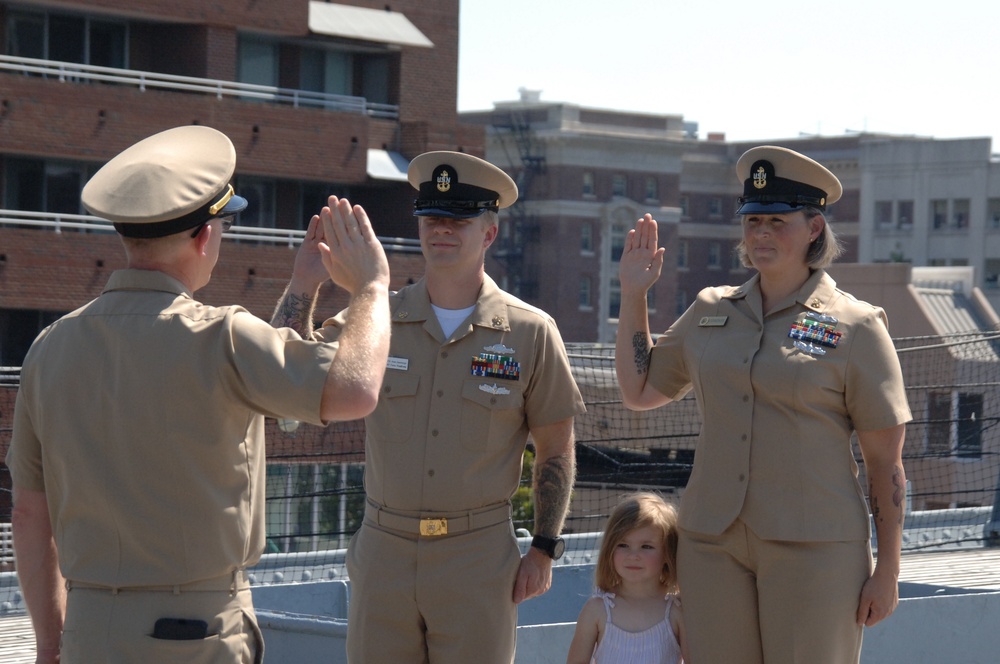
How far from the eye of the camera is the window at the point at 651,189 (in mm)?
80438

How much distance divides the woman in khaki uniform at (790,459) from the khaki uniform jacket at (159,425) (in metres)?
1.71

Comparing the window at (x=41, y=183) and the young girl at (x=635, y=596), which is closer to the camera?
the young girl at (x=635, y=596)

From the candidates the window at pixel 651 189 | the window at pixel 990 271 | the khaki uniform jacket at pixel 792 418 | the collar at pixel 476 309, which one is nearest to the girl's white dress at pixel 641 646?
the khaki uniform jacket at pixel 792 418

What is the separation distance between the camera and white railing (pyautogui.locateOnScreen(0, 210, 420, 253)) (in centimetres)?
2792

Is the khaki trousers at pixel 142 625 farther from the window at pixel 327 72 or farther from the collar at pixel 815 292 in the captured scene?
the window at pixel 327 72

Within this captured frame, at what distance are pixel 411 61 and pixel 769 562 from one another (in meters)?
31.7

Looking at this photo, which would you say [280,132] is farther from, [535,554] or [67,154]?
[535,554]

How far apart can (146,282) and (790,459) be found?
6.92 ft

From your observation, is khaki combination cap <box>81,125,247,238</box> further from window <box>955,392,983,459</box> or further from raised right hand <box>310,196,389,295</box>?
window <box>955,392,983,459</box>

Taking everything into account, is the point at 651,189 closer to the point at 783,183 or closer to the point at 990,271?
the point at 990,271

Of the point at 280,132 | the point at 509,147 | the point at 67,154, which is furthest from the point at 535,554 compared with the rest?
the point at 509,147

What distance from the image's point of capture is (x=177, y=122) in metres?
30.1

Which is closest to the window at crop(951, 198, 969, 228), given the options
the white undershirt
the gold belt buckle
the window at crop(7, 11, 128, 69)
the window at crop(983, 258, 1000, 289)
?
the window at crop(983, 258, 1000, 289)

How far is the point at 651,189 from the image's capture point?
80.9 metres
